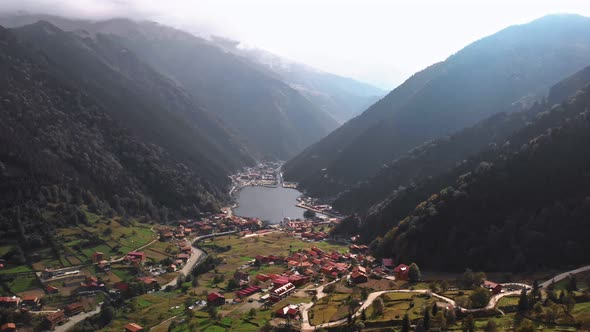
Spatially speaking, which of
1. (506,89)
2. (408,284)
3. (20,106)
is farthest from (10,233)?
(506,89)

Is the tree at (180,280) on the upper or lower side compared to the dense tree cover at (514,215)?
lower

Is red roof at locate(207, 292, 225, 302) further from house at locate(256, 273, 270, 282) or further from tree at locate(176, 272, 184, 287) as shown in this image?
tree at locate(176, 272, 184, 287)

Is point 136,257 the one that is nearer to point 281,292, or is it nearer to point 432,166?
point 281,292

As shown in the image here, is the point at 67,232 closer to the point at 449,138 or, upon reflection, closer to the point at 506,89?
the point at 449,138

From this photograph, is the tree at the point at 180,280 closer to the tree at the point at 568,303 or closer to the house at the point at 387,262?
the house at the point at 387,262

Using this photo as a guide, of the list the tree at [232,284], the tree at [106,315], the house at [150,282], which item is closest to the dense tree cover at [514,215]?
the tree at [232,284]

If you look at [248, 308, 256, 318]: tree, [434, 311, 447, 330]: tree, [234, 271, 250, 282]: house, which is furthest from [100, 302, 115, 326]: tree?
[434, 311, 447, 330]: tree

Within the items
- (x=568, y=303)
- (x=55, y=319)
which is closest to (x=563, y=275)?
(x=568, y=303)
